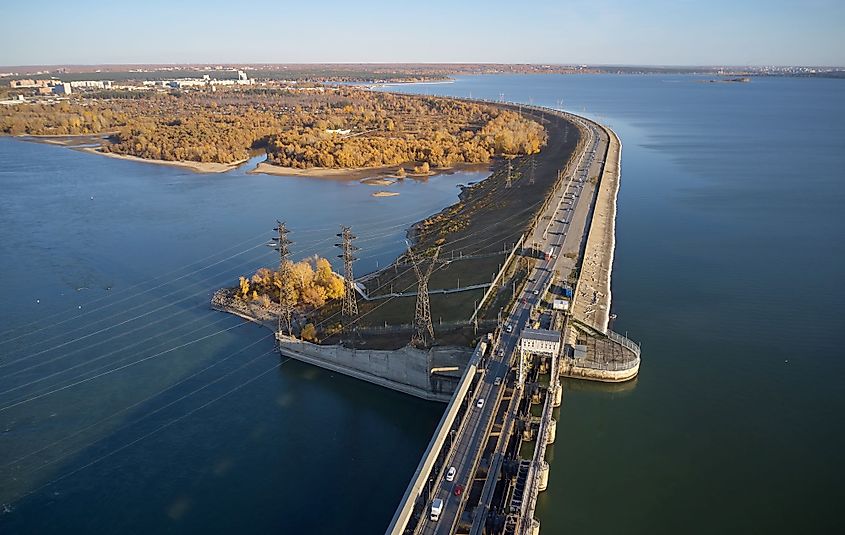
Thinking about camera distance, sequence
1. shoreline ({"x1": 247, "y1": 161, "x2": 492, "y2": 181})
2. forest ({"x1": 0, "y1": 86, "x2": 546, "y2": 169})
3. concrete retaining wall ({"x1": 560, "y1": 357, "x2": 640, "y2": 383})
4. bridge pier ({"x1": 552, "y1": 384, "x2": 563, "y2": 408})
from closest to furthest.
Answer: bridge pier ({"x1": 552, "y1": 384, "x2": 563, "y2": 408}) < concrete retaining wall ({"x1": 560, "y1": 357, "x2": 640, "y2": 383}) < shoreline ({"x1": 247, "y1": 161, "x2": 492, "y2": 181}) < forest ({"x1": 0, "y1": 86, "x2": 546, "y2": 169})

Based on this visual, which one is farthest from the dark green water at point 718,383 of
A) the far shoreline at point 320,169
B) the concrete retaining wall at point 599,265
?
the far shoreline at point 320,169

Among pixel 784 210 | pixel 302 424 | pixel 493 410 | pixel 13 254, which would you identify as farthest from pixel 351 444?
pixel 784 210

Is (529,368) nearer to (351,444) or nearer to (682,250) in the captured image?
(351,444)

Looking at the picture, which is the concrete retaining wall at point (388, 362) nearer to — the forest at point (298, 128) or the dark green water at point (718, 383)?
the dark green water at point (718, 383)

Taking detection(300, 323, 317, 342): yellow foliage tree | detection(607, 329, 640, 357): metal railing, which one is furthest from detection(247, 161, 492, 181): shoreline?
detection(607, 329, 640, 357): metal railing

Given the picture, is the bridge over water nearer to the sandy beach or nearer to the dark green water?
the dark green water
